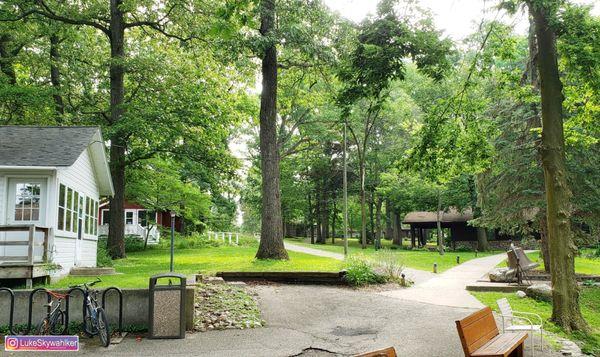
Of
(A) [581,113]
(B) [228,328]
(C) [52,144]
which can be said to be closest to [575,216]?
(A) [581,113]

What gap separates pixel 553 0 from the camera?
31.8ft

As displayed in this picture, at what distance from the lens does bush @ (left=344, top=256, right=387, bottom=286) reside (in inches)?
612

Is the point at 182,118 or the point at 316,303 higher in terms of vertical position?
the point at 182,118

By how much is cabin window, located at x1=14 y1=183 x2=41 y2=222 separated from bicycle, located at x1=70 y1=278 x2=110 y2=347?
24.2 feet

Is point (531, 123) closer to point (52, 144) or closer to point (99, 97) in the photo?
point (52, 144)

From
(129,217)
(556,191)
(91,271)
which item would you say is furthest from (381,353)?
(129,217)

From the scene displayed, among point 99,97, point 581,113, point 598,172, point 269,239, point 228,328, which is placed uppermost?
point 99,97

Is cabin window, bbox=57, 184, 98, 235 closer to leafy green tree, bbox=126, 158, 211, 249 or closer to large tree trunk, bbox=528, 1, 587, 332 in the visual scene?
leafy green tree, bbox=126, 158, 211, 249

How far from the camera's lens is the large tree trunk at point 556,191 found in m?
10.0

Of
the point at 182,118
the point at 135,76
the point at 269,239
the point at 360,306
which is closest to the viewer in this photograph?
the point at 360,306

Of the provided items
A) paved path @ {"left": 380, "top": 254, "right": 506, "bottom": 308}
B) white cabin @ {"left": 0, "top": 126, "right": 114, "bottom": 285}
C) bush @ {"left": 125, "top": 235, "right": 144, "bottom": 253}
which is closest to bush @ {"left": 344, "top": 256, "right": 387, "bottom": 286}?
paved path @ {"left": 380, "top": 254, "right": 506, "bottom": 308}

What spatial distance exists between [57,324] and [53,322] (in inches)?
8.2

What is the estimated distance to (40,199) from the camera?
1563cm

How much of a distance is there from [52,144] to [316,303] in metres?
10.5
